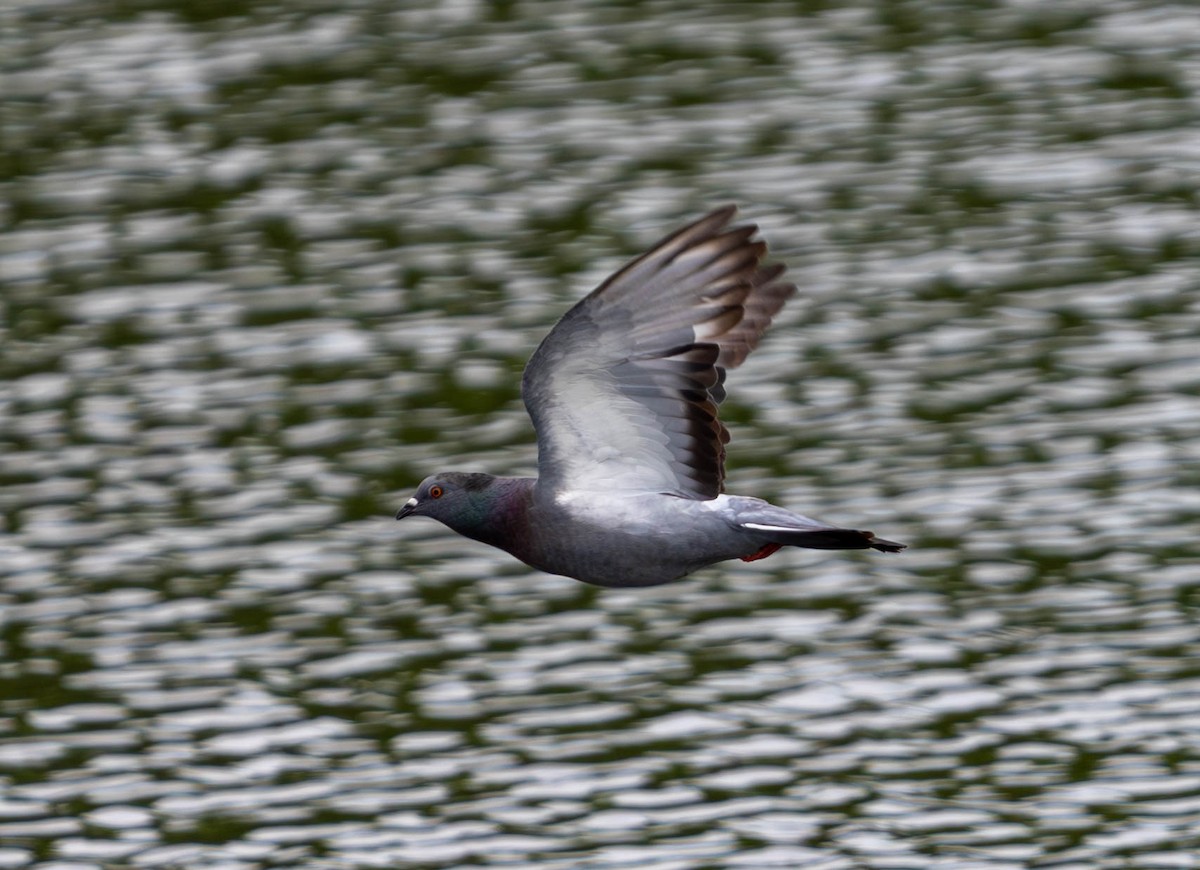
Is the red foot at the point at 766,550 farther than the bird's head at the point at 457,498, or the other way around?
the bird's head at the point at 457,498

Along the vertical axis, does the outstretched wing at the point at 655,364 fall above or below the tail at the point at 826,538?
Answer: above

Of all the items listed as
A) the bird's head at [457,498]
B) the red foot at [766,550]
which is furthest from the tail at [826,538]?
the bird's head at [457,498]

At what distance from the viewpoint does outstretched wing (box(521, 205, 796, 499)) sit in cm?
999

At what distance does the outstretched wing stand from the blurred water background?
6.39 m

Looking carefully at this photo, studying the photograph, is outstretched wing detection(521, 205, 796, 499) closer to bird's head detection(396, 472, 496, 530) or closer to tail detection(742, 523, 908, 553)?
bird's head detection(396, 472, 496, 530)

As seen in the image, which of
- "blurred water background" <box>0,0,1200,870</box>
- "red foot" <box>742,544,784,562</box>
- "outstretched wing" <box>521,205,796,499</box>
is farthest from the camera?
"blurred water background" <box>0,0,1200,870</box>

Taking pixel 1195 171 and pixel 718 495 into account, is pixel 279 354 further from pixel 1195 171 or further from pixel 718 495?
pixel 718 495

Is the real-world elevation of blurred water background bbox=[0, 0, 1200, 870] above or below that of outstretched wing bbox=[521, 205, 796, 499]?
below

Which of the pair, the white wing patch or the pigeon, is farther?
the pigeon

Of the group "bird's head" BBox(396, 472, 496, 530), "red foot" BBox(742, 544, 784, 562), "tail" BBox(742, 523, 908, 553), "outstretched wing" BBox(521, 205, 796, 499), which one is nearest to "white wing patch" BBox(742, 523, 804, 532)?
"tail" BBox(742, 523, 908, 553)

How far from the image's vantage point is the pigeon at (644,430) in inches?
394

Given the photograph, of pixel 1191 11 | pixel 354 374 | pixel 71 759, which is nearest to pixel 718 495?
pixel 71 759

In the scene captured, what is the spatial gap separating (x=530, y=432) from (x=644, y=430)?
11.2 metres

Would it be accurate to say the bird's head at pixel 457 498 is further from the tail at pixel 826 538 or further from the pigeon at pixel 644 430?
the tail at pixel 826 538
